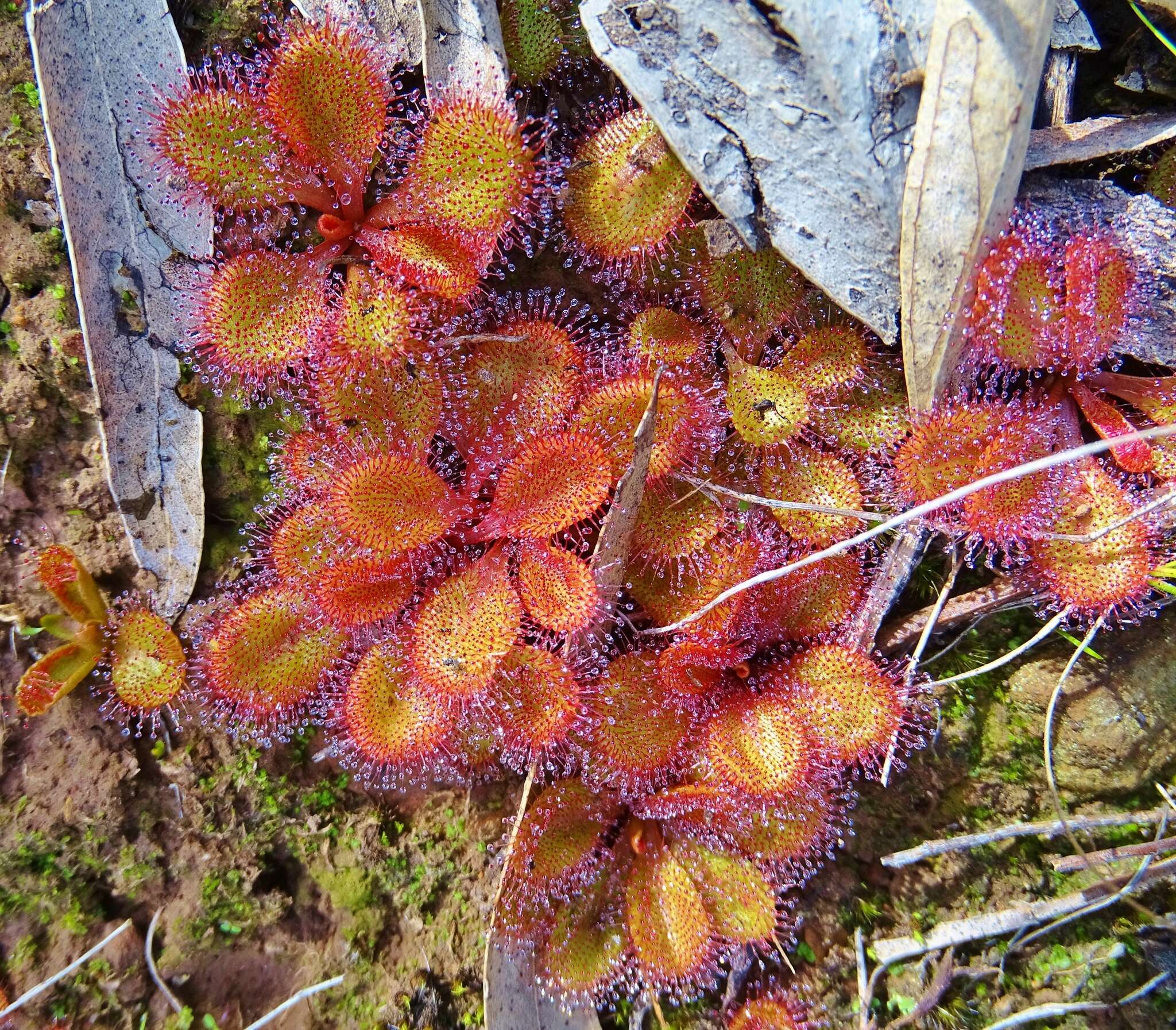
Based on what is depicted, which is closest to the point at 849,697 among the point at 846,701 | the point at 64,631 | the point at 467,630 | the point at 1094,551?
the point at 846,701

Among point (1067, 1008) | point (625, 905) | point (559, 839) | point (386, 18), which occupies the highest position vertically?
point (386, 18)

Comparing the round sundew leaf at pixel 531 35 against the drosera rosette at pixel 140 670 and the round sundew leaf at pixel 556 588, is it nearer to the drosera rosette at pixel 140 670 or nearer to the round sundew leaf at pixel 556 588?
the round sundew leaf at pixel 556 588

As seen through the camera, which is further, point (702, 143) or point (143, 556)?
point (143, 556)

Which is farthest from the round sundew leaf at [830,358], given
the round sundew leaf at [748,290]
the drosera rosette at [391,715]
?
the drosera rosette at [391,715]

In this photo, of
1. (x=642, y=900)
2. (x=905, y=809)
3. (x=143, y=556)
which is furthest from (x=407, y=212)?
(x=905, y=809)

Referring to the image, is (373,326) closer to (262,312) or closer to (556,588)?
(262,312)

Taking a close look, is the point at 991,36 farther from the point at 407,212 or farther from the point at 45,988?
the point at 45,988

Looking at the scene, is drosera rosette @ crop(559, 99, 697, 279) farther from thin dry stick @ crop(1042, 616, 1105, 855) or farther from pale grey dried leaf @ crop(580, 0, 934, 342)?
thin dry stick @ crop(1042, 616, 1105, 855)

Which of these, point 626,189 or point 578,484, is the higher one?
point 626,189
